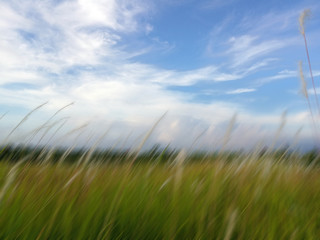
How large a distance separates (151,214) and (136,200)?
124mm

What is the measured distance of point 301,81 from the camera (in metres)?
3.49

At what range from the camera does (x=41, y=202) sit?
55.4 inches

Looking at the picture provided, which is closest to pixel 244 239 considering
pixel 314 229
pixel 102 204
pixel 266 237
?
pixel 266 237

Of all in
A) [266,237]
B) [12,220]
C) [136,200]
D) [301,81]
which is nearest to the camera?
[12,220]

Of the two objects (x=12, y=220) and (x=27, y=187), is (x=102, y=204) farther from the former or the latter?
(x=27, y=187)

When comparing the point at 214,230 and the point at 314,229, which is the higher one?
the point at 314,229

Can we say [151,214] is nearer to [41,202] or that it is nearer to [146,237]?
[146,237]

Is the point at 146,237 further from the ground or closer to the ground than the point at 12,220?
further from the ground

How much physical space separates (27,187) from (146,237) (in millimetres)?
715

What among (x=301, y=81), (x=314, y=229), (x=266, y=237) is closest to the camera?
(x=266, y=237)

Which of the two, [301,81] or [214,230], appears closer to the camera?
[214,230]

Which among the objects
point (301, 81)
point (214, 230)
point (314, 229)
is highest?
point (301, 81)

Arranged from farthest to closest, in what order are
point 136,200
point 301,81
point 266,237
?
point 301,81 < point 136,200 < point 266,237

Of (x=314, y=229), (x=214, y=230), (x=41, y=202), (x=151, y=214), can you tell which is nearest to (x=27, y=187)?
(x=41, y=202)
